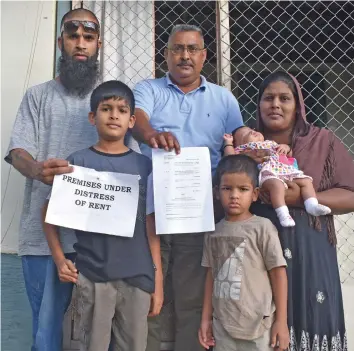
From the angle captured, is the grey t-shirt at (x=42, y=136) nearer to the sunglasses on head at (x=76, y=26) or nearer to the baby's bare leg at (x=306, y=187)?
the sunglasses on head at (x=76, y=26)

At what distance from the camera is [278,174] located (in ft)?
7.06

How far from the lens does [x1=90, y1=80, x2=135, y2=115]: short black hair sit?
2.11 metres

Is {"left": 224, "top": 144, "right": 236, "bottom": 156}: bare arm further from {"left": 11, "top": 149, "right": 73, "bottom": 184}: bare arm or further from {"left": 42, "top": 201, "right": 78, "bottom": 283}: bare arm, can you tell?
{"left": 42, "top": 201, "right": 78, "bottom": 283}: bare arm

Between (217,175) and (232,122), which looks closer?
(217,175)

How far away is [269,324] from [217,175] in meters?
0.68

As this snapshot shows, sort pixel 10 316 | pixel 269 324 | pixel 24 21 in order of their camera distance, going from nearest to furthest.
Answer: pixel 269 324 → pixel 10 316 → pixel 24 21

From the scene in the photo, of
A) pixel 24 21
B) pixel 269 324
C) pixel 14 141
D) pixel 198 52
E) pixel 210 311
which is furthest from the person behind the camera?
pixel 24 21

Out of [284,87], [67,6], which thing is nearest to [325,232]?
[284,87]

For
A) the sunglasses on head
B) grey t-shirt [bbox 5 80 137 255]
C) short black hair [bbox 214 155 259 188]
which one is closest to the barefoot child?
short black hair [bbox 214 155 259 188]

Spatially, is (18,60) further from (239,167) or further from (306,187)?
(306,187)

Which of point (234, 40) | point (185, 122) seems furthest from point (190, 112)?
point (234, 40)

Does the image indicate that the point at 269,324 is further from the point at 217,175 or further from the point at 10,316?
the point at 10,316

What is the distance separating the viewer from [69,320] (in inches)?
99.3

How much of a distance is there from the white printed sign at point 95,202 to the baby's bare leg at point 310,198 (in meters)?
0.74
